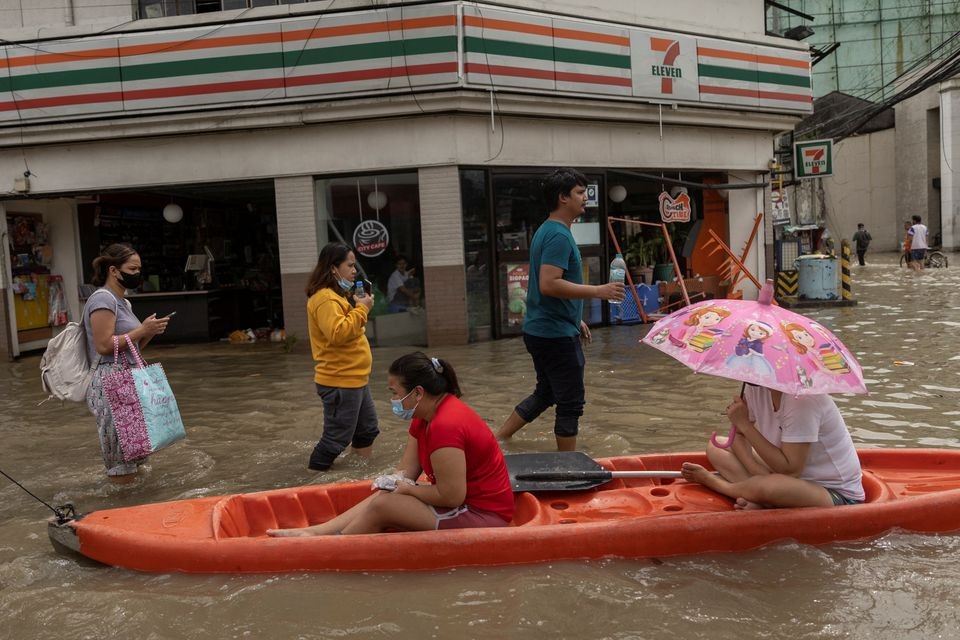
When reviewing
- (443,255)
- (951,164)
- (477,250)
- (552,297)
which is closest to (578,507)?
(552,297)

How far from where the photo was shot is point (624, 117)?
1302cm

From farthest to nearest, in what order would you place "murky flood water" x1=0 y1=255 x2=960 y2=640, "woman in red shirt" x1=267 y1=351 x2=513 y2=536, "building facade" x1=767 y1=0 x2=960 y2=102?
"building facade" x1=767 y1=0 x2=960 y2=102, "woman in red shirt" x1=267 y1=351 x2=513 y2=536, "murky flood water" x1=0 y1=255 x2=960 y2=640

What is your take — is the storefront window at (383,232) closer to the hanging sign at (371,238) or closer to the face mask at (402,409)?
the hanging sign at (371,238)

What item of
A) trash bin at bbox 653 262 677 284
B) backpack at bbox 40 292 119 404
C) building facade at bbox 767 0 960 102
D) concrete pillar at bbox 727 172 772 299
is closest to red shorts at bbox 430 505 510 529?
backpack at bbox 40 292 119 404

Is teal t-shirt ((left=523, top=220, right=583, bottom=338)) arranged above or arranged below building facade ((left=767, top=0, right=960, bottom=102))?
below

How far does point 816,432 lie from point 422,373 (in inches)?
72.6

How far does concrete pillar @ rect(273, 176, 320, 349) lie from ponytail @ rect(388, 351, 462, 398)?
8365 millimetres

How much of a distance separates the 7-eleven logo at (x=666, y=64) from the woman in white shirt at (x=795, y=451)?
1004 centimetres

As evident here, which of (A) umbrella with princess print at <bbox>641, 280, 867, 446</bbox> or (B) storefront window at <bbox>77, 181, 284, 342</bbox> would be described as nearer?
(A) umbrella with princess print at <bbox>641, 280, 867, 446</bbox>

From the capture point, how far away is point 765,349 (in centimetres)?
360

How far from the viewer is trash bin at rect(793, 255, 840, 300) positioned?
584 inches

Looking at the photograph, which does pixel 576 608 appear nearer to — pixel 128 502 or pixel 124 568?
pixel 124 568

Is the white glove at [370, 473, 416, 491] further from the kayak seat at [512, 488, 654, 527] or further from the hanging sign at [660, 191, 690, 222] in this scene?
the hanging sign at [660, 191, 690, 222]

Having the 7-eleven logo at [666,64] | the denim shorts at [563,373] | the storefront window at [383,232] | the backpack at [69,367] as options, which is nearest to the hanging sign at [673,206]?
the 7-eleven logo at [666,64]
